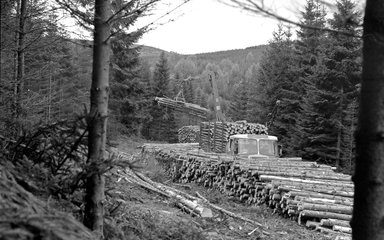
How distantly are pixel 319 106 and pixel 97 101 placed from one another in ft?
78.7

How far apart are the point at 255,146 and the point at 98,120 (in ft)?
42.6

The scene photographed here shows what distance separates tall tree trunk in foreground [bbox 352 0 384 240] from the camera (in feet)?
9.37

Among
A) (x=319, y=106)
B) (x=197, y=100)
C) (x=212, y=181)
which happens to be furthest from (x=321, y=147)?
(x=197, y=100)

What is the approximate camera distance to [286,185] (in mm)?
10281

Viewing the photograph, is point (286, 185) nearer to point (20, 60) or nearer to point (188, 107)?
point (20, 60)

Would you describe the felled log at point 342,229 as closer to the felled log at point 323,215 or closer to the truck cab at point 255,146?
the felled log at point 323,215

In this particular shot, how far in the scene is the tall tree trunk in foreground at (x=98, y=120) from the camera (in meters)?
3.83

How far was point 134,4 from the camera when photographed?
4246mm

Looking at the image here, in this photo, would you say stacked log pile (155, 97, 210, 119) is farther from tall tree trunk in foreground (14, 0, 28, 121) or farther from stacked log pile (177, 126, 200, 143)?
tall tree trunk in foreground (14, 0, 28, 121)

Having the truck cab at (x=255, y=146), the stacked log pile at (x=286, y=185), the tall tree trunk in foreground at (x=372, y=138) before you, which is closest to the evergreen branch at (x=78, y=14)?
the tall tree trunk in foreground at (x=372, y=138)

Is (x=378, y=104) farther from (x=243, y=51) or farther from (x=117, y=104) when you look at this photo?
(x=243, y=51)

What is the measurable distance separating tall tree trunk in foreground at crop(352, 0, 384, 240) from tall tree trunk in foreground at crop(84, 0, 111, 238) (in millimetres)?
2125

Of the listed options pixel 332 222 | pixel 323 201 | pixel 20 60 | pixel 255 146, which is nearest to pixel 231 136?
pixel 255 146

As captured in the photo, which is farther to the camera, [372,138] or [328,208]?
[328,208]
